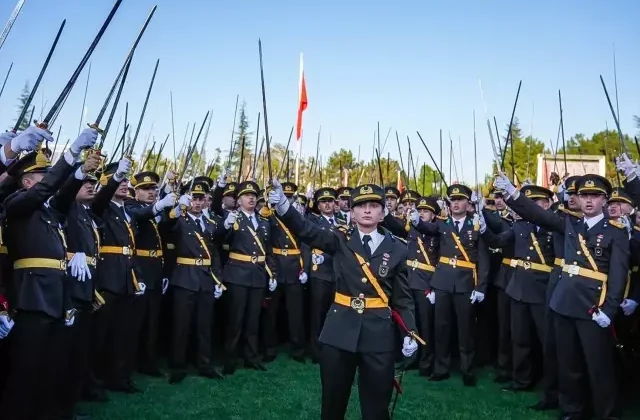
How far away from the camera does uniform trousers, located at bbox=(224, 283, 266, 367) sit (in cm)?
823

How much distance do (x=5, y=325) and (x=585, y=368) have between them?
17.9 ft

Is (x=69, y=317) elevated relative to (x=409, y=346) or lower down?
elevated

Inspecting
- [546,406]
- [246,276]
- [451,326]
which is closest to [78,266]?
[246,276]

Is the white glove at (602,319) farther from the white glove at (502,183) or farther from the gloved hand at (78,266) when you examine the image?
the gloved hand at (78,266)

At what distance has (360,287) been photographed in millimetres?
4703

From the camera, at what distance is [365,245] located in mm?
4820

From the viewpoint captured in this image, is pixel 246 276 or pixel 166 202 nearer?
pixel 166 202

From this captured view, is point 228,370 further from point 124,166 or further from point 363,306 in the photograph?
point 363,306

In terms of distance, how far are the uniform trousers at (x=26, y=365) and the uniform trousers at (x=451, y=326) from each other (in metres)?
5.25

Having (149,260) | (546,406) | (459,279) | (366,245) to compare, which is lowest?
(546,406)

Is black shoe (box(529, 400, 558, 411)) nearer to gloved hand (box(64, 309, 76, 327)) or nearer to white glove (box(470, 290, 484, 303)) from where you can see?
white glove (box(470, 290, 484, 303))

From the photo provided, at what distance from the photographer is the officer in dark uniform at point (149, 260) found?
7645 mm

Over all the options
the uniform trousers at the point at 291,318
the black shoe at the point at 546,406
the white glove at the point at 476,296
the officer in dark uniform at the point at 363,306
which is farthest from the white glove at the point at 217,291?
the black shoe at the point at 546,406

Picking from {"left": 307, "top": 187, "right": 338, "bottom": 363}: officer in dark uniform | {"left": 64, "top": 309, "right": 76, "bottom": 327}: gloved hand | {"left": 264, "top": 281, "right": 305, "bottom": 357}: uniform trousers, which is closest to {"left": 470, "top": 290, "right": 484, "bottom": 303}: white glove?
{"left": 307, "top": 187, "right": 338, "bottom": 363}: officer in dark uniform
